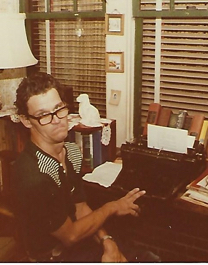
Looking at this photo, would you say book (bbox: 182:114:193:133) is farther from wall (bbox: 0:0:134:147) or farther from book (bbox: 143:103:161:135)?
wall (bbox: 0:0:134:147)

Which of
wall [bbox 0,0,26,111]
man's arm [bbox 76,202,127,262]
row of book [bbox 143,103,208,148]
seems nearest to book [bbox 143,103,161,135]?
row of book [bbox 143,103,208,148]

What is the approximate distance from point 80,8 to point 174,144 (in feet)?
3.79

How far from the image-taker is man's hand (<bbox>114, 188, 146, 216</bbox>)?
6.08ft

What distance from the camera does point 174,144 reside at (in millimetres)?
1996

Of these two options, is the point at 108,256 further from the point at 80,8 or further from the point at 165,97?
the point at 80,8

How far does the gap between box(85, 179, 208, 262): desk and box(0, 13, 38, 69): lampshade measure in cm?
75

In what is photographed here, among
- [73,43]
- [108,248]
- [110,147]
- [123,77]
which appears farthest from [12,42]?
[108,248]

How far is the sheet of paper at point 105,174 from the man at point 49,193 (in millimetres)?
284

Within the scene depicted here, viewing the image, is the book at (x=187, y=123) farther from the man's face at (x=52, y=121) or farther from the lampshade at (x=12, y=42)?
the lampshade at (x=12, y=42)

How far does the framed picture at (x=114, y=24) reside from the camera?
8.09 feet

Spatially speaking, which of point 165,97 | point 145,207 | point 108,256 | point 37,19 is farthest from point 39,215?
point 37,19

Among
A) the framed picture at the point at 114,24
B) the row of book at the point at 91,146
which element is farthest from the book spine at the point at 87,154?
the framed picture at the point at 114,24

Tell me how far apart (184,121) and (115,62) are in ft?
1.99

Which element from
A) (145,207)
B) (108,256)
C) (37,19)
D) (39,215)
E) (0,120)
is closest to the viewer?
(39,215)
